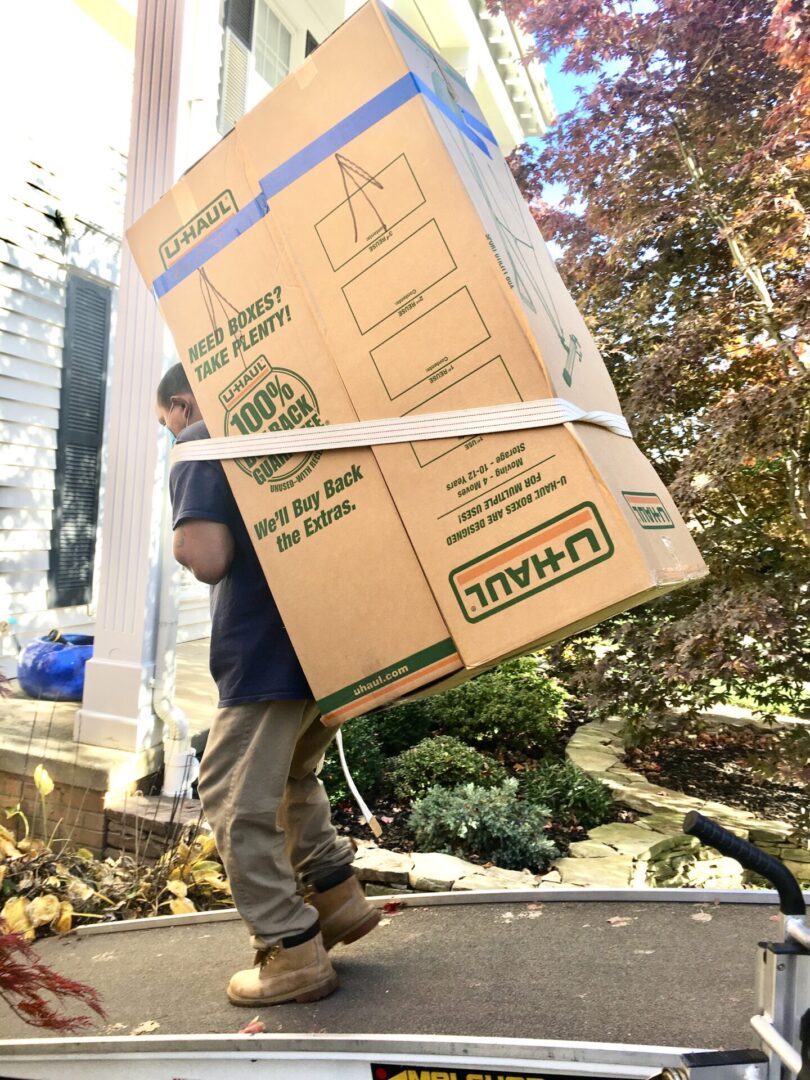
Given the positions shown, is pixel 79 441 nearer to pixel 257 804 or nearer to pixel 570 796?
pixel 570 796


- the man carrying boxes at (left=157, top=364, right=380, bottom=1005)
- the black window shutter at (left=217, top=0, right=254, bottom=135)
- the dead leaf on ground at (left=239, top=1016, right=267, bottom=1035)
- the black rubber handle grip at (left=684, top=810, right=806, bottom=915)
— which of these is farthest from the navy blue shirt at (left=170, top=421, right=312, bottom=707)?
the black window shutter at (left=217, top=0, right=254, bottom=135)

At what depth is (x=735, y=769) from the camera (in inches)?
186

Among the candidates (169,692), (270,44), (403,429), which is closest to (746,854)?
(403,429)

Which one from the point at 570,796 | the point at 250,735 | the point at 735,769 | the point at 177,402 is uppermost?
the point at 177,402

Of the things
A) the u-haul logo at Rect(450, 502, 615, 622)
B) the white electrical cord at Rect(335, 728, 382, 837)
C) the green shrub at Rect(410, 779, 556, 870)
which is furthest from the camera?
the green shrub at Rect(410, 779, 556, 870)

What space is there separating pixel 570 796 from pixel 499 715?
2.65 ft

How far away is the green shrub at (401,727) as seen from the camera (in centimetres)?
464

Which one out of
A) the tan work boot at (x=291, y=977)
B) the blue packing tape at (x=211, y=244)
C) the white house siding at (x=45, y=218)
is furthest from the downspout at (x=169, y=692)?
the blue packing tape at (x=211, y=244)

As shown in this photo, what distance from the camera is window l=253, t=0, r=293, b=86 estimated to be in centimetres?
525

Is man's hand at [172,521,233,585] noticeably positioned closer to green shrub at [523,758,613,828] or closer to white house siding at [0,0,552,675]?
green shrub at [523,758,613,828]

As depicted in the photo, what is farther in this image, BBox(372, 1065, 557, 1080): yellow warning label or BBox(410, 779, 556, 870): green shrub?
BBox(410, 779, 556, 870): green shrub

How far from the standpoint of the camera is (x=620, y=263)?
443cm

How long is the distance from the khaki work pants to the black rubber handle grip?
977 millimetres

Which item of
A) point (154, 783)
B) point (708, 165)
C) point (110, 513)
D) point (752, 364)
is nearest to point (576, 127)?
point (708, 165)
